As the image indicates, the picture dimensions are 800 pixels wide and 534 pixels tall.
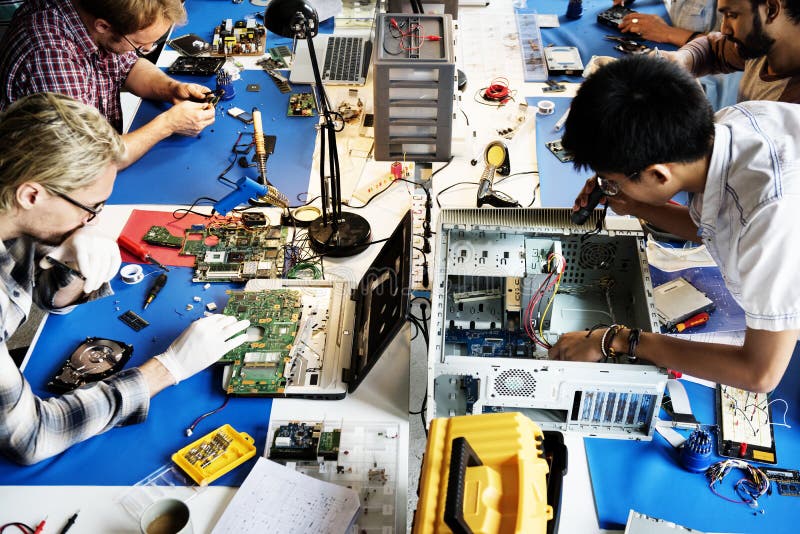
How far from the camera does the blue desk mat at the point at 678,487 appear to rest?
1359 millimetres

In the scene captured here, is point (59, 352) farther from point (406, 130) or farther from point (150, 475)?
point (406, 130)

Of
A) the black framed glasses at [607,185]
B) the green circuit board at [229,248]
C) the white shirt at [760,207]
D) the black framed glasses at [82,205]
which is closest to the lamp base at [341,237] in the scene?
the green circuit board at [229,248]

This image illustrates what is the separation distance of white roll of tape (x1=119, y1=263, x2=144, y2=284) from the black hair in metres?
1.29

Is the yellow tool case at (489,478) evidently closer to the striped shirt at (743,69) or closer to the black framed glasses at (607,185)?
the black framed glasses at (607,185)

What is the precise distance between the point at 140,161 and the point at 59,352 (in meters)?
0.86

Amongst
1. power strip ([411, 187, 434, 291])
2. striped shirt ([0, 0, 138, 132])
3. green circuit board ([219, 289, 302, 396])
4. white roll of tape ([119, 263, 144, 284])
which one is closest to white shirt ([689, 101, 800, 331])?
power strip ([411, 187, 434, 291])

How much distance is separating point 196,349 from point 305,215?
640 mm

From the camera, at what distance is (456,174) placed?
87.8 inches

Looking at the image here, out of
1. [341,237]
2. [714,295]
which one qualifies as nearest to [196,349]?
[341,237]

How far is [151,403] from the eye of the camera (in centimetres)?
157

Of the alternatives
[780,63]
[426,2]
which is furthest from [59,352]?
[780,63]

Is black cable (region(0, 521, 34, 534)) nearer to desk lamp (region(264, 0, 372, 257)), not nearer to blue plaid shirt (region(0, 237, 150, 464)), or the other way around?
blue plaid shirt (region(0, 237, 150, 464))

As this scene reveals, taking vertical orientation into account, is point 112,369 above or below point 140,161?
below

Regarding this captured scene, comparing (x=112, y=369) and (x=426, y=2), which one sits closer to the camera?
(x=112, y=369)
